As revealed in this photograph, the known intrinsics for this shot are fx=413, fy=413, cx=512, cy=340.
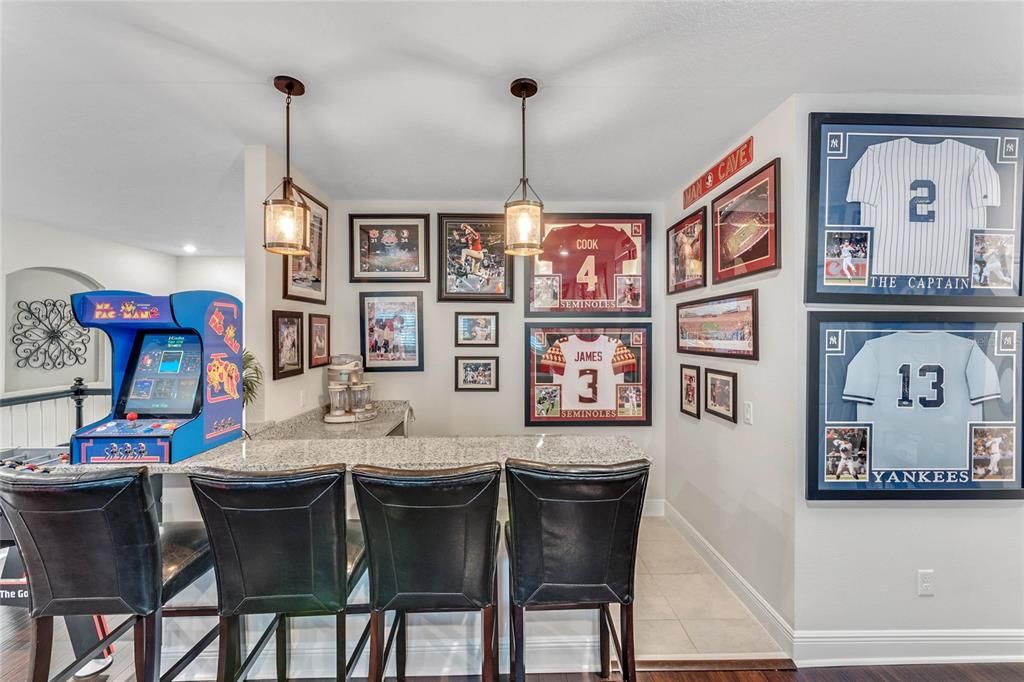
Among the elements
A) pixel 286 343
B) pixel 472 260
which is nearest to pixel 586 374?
pixel 472 260

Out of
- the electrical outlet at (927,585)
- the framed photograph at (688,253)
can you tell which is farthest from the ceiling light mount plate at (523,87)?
the electrical outlet at (927,585)

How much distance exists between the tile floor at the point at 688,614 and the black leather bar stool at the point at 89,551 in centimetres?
200

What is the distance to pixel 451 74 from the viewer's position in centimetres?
176

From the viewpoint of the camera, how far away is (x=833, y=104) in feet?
6.31

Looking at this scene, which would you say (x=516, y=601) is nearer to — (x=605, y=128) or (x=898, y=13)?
(x=605, y=128)

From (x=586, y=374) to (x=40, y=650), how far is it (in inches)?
123

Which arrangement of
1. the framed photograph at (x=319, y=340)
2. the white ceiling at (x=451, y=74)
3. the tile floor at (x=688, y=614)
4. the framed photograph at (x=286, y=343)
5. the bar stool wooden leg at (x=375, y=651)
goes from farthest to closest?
the framed photograph at (x=319, y=340)
the framed photograph at (x=286, y=343)
the tile floor at (x=688, y=614)
the white ceiling at (x=451, y=74)
the bar stool wooden leg at (x=375, y=651)

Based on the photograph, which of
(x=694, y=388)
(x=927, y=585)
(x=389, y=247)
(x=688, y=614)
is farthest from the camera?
(x=389, y=247)

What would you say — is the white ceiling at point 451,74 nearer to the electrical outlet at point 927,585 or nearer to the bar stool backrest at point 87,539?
the bar stool backrest at point 87,539

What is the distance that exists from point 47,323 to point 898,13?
761cm

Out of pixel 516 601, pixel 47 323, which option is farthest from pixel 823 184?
pixel 47 323

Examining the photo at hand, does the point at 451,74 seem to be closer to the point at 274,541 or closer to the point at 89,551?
the point at 274,541

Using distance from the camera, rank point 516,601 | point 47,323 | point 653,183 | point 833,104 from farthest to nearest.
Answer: point 47,323 → point 653,183 → point 833,104 → point 516,601

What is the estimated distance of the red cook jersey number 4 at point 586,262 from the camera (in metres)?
3.48
